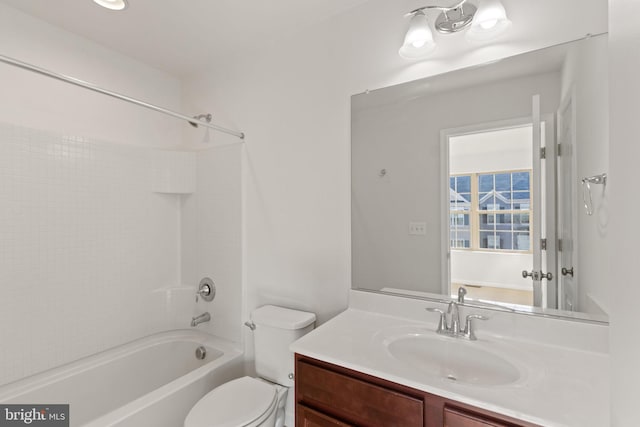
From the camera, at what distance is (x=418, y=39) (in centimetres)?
135

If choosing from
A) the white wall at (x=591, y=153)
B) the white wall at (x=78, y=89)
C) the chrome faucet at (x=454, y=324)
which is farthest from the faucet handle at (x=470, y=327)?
the white wall at (x=78, y=89)

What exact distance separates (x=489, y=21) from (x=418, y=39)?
0.92ft

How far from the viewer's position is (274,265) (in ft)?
6.32

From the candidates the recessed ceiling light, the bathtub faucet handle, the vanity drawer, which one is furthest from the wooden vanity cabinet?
the recessed ceiling light

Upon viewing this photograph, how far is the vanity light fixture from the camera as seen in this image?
1.21m

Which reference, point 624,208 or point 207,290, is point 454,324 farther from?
point 207,290

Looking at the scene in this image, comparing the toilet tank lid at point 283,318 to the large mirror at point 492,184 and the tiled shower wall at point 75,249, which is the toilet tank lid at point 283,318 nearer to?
the large mirror at point 492,184

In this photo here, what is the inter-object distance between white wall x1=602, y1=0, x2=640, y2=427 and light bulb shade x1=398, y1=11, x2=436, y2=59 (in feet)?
3.10

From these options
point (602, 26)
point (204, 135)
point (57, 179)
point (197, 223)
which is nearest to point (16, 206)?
point (57, 179)

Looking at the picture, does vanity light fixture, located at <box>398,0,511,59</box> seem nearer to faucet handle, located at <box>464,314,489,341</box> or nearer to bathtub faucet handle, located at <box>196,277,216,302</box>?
faucet handle, located at <box>464,314,489,341</box>

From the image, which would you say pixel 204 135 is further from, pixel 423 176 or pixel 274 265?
pixel 423 176

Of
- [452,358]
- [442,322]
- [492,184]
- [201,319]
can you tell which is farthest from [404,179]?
[201,319]

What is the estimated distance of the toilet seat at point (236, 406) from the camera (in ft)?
4.22

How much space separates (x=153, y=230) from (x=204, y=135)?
2.75ft
